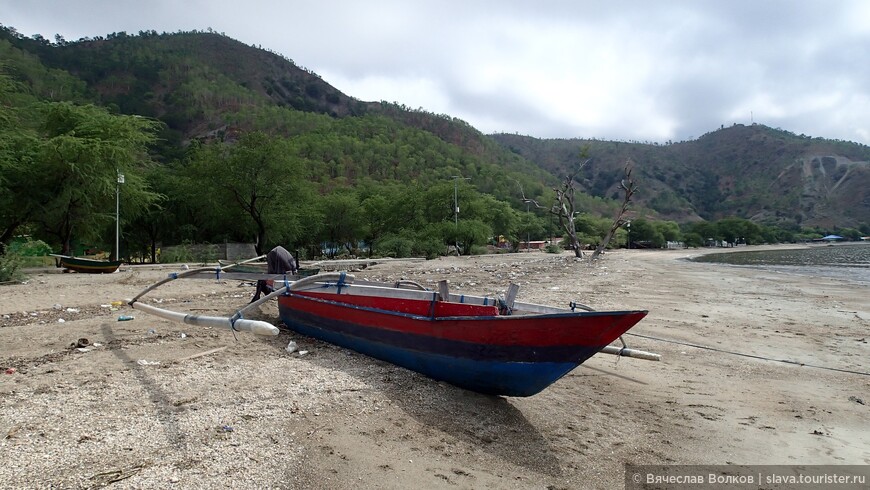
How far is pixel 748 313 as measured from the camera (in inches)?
446

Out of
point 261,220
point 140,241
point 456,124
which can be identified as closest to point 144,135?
point 261,220

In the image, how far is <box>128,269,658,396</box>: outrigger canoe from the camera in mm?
4129

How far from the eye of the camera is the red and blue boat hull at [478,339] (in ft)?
13.4

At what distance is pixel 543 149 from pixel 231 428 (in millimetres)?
202009

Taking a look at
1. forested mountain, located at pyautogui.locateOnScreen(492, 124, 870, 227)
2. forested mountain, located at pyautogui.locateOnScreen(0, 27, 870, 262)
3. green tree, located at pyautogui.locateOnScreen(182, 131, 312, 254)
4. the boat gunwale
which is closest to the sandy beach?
the boat gunwale

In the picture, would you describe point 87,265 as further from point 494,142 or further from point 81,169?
point 494,142

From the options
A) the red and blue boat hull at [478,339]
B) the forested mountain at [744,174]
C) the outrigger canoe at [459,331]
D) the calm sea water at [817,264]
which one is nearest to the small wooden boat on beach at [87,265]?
the outrigger canoe at [459,331]

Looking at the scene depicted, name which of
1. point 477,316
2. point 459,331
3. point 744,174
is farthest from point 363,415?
point 744,174

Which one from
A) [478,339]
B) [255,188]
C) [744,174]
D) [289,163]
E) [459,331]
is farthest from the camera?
[744,174]

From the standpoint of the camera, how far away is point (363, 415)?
437cm

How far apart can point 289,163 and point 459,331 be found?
1215 inches

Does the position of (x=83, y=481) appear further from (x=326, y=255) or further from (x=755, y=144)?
(x=755, y=144)

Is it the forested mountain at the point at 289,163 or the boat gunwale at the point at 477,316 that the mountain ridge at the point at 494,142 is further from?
the boat gunwale at the point at 477,316

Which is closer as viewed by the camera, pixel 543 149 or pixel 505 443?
pixel 505 443
